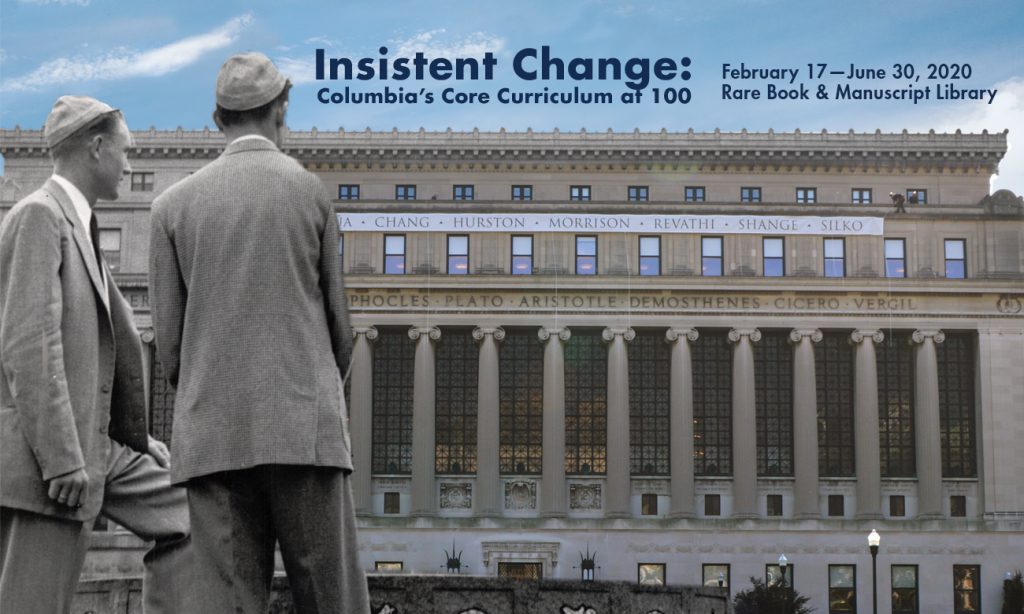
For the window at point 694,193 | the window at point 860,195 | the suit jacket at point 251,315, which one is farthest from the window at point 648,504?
the suit jacket at point 251,315

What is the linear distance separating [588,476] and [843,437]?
1439cm

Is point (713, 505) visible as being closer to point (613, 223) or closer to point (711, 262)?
point (711, 262)

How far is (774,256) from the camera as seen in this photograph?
8575 centimetres

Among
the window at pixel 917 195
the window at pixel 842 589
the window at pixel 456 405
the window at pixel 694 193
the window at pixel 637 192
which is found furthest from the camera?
the window at pixel 637 192

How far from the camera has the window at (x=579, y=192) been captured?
8825 cm

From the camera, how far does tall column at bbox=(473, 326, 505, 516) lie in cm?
8093

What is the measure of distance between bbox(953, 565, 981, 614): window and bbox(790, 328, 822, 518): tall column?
26.2 feet

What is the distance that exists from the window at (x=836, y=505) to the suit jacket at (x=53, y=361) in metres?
77.5

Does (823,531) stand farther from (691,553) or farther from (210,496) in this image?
(210,496)

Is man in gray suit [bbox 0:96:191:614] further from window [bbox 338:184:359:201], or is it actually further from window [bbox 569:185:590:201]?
window [bbox 338:184:359:201]

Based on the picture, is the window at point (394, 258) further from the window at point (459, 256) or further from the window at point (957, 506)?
the window at point (957, 506)

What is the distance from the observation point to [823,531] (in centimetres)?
7975

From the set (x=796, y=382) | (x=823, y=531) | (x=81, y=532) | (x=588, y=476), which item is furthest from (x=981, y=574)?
(x=81, y=532)

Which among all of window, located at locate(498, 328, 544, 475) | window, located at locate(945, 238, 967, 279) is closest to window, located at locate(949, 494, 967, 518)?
window, located at locate(945, 238, 967, 279)
